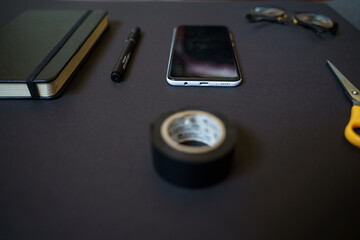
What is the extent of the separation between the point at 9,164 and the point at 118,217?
6.6 inches

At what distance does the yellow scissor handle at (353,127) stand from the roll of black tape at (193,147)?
0.18m

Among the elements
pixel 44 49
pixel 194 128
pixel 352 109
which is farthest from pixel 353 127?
pixel 44 49

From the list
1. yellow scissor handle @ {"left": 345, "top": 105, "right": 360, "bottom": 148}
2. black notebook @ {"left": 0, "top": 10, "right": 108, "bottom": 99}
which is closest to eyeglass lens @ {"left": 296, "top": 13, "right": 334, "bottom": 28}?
yellow scissor handle @ {"left": 345, "top": 105, "right": 360, "bottom": 148}

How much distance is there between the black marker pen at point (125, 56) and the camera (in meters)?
0.49

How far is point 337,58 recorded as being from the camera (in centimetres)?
57

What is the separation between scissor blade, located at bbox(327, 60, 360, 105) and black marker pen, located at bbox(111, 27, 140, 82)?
400 millimetres

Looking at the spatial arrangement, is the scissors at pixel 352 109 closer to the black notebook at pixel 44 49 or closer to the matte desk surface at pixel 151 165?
the matte desk surface at pixel 151 165

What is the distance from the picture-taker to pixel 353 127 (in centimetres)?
38

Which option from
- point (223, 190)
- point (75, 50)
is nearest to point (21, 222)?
point (223, 190)

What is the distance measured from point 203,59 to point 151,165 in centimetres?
27

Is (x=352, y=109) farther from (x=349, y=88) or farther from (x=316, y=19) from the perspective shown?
(x=316, y=19)

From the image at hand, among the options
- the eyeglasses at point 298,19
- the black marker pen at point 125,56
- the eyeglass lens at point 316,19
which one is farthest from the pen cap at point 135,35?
the eyeglass lens at point 316,19

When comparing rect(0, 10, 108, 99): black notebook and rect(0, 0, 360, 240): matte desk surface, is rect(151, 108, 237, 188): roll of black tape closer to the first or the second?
rect(0, 0, 360, 240): matte desk surface

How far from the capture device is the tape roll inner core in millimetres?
318
